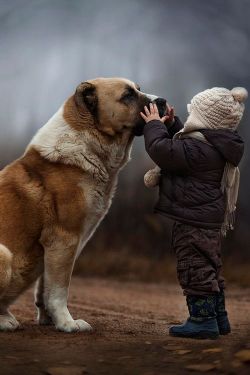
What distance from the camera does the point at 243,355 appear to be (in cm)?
370

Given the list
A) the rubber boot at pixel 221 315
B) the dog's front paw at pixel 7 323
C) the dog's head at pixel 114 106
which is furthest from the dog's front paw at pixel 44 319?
the dog's head at pixel 114 106

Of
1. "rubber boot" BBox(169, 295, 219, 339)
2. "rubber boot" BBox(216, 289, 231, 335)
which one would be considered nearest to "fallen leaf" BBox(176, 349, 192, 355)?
"rubber boot" BBox(169, 295, 219, 339)

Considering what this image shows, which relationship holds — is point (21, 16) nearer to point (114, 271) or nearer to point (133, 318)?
point (114, 271)

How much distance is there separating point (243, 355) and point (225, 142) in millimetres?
1476

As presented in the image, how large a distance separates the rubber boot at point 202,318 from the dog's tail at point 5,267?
3.99 ft

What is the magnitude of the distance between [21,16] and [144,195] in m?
3.34

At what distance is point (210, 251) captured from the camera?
4562mm

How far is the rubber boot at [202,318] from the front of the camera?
457 cm

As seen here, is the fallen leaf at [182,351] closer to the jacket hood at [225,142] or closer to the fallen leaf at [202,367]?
the fallen leaf at [202,367]

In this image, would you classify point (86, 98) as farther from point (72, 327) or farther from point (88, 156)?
point (72, 327)

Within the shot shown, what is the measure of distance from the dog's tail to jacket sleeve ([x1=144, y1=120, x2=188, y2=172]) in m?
1.18

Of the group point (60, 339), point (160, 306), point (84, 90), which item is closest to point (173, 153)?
point (84, 90)

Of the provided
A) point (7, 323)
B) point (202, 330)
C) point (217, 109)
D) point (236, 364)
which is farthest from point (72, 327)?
point (217, 109)

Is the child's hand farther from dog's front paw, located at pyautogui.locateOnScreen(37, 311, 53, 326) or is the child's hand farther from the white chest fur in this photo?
dog's front paw, located at pyautogui.locateOnScreen(37, 311, 53, 326)
